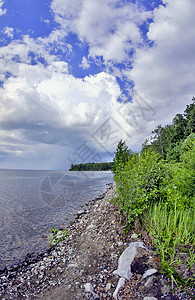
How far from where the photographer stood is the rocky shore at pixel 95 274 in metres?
3.67

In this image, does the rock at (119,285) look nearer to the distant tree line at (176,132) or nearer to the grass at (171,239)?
the grass at (171,239)

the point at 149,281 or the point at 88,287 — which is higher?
the point at 149,281

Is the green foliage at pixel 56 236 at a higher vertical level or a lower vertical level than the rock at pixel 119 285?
lower

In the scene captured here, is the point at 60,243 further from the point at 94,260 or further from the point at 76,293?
the point at 76,293

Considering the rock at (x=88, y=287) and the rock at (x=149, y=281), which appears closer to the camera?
the rock at (x=149, y=281)

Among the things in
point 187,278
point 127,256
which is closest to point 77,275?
point 127,256

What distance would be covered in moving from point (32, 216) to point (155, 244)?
32.9 ft

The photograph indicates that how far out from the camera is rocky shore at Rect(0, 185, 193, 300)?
367cm

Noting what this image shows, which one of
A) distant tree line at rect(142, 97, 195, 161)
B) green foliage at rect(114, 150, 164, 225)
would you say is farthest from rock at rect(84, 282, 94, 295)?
distant tree line at rect(142, 97, 195, 161)

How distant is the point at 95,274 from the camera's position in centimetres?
440

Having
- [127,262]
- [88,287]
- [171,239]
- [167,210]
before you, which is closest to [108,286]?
[88,287]

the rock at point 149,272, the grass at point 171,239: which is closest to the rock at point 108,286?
the rock at point 149,272

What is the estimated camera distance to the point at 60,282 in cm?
438

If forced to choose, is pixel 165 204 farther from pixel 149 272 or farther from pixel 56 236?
pixel 56 236
